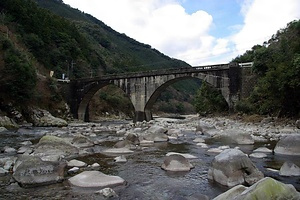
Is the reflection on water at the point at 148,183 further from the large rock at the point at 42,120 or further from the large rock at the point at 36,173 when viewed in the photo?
the large rock at the point at 42,120

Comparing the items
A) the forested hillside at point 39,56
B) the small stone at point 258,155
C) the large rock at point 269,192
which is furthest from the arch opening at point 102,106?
the large rock at point 269,192

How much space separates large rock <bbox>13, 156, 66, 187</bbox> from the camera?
6.15 m

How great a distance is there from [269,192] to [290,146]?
6.20 m

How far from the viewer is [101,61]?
70.6 meters

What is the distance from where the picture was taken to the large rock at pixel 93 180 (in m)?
6.07

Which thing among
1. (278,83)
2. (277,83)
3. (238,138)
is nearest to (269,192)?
(238,138)

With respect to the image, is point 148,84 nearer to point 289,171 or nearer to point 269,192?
point 289,171

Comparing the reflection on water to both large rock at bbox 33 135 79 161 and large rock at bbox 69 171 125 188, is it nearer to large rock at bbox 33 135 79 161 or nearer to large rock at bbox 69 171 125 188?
large rock at bbox 69 171 125 188

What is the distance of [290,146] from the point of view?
9.47 metres

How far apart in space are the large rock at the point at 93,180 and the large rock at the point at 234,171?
207 cm

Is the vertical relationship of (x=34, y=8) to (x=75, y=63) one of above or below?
above

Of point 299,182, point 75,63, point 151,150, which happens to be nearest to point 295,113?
point 151,150

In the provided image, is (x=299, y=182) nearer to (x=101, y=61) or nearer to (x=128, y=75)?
(x=128, y=75)

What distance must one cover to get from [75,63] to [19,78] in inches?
1316
